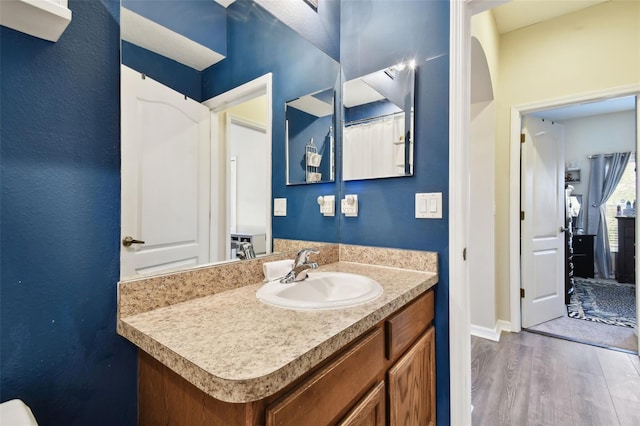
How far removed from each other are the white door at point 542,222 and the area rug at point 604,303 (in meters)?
0.38

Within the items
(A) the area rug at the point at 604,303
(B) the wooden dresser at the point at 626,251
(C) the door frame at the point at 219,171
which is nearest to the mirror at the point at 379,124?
(C) the door frame at the point at 219,171

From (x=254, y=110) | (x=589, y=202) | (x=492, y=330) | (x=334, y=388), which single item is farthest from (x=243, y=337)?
(x=589, y=202)

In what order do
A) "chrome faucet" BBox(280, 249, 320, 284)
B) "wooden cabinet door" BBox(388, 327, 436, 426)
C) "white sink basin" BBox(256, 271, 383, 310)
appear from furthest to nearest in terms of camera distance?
"chrome faucet" BBox(280, 249, 320, 284) → "wooden cabinet door" BBox(388, 327, 436, 426) → "white sink basin" BBox(256, 271, 383, 310)

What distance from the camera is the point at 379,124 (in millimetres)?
1514

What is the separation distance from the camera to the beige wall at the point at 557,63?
91.9 inches

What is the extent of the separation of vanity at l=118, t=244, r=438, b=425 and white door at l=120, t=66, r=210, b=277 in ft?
0.29

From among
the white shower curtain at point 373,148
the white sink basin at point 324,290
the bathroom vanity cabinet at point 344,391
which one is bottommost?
the bathroom vanity cabinet at point 344,391

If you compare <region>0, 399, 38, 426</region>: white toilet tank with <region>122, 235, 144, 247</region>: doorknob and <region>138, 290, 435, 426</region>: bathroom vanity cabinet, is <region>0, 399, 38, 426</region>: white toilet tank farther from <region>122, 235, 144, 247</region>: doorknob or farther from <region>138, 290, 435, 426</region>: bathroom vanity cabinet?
<region>122, 235, 144, 247</region>: doorknob

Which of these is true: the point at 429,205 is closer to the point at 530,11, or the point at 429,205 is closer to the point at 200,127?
the point at 200,127

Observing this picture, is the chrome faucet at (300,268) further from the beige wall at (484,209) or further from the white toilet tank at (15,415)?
the beige wall at (484,209)

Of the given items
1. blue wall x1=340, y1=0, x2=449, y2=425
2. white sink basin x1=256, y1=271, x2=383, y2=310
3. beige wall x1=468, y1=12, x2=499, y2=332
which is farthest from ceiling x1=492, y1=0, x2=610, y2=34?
white sink basin x1=256, y1=271, x2=383, y2=310

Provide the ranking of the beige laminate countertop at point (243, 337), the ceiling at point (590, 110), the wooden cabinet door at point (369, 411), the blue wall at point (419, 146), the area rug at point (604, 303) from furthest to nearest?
1. the ceiling at point (590, 110)
2. the area rug at point (604, 303)
3. the blue wall at point (419, 146)
4. the wooden cabinet door at point (369, 411)
5. the beige laminate countertop at point (243, 337)

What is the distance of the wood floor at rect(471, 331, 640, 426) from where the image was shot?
1.63m

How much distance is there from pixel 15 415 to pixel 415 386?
3.68 ft
